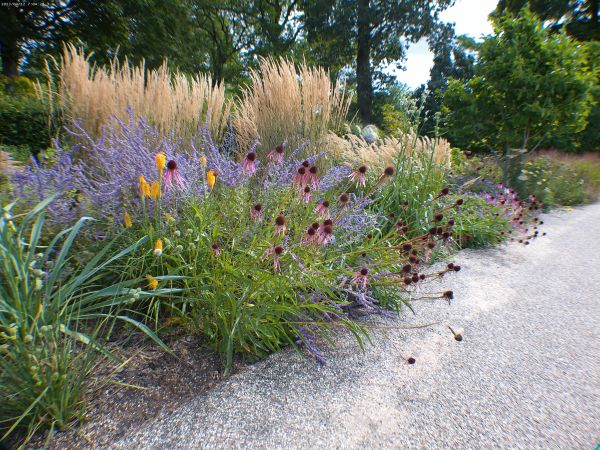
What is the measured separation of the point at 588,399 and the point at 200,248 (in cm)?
173

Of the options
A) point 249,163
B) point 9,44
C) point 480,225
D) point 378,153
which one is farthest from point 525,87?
point 9,44

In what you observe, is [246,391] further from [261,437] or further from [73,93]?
[73,93]

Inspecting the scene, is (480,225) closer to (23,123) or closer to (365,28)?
(23,123)

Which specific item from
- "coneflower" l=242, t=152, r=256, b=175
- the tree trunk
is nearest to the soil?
Answer: "coneflower" l=242, t=152, r=256, b=175

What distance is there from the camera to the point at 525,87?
6.36 meters

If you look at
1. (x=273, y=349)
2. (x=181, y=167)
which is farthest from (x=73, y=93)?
(x=273, y=349)

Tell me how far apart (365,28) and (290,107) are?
1610 centimetres

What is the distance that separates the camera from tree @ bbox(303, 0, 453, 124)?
16688 mm

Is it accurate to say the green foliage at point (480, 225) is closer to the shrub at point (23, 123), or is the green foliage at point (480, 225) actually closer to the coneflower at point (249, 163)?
the coneflower at point (249, 163)

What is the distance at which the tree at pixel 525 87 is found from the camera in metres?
6.27

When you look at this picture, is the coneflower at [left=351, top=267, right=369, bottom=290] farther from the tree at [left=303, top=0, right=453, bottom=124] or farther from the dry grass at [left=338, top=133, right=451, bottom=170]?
the tree at [left=303, top=0, right=453, bottom=124]

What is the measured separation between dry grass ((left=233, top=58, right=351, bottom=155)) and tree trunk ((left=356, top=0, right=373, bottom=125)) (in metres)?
13.7

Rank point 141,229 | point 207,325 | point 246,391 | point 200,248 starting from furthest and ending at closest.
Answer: point 141,229 < point 200,248 < point 207,325 < point 246,391

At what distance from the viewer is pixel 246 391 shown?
1.34m
